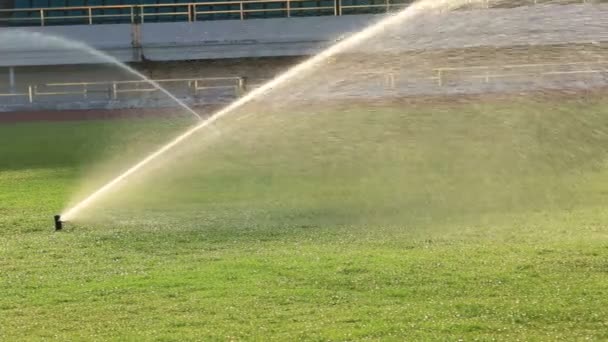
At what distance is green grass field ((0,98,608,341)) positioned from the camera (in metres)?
6.96

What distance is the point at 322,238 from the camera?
32.7 ft

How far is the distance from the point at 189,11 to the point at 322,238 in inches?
1136

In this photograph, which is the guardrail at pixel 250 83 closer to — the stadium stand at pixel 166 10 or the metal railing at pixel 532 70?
the metal railing at pixel 532 70

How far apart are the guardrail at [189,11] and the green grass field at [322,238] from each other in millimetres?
18728

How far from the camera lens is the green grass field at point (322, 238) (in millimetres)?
6957

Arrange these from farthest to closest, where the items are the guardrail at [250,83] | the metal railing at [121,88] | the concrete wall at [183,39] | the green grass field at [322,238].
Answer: the concrete wall at [183,39]
the metal railing at [121,88]
the guardrail at [250,83]
the green grass field at [322,238]

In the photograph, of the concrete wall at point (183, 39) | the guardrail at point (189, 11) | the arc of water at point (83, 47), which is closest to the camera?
the concrete wall at point (183, 39)

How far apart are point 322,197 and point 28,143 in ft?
37.1

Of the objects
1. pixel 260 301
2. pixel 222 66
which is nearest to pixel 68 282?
pixel 260 301

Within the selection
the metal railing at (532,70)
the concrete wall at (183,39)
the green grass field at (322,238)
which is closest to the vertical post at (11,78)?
the concrete wall at (183,39)

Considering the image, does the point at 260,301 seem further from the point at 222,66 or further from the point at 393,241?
the point at 222,66

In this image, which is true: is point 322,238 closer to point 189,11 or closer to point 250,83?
point 250,83

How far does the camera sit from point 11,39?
120 feet

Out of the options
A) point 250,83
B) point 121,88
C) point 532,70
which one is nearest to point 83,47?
point 121,88
